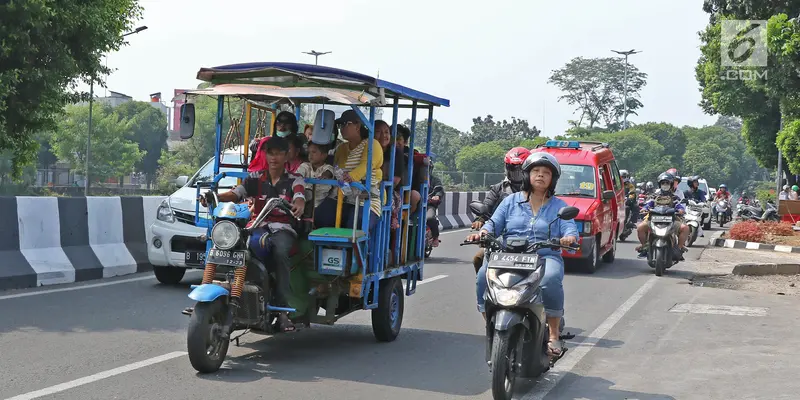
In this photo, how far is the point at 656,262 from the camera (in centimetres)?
1617

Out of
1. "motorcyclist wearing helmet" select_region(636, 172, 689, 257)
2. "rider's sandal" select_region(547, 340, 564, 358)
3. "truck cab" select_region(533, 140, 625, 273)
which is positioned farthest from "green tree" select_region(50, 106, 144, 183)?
"rider's sandal" select_region(547, 340, 564, 358)

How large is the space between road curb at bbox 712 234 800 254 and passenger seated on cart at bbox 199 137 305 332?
56.5 feet

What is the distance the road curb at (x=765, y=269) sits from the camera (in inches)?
650

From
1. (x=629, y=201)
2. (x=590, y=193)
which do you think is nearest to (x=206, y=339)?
(x=590, y=193)

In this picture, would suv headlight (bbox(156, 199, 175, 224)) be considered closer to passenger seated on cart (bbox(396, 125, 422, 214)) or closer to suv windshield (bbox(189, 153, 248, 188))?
suv windshield (bbox(189, 153, 248, 188))

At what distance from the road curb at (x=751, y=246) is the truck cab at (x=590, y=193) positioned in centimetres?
617

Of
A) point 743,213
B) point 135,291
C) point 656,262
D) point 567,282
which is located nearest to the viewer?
point 135,291

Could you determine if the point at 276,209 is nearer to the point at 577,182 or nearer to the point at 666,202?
the point at 577,182

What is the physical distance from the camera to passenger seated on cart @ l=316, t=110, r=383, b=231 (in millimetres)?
8484

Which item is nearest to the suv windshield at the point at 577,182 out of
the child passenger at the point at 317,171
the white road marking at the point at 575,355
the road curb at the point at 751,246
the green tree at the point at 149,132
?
the white road marking at the point at 575,355

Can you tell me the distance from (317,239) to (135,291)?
4426mm

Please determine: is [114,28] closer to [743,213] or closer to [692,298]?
[692,298]

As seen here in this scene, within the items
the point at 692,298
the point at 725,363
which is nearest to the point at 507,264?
the point at 725,363

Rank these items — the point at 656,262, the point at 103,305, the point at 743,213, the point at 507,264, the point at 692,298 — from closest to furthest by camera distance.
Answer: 1. the point at 507,264
2. the point at 103,305
3. the point at 692,298
4. the point at 656,262
5. the point at 743,213
